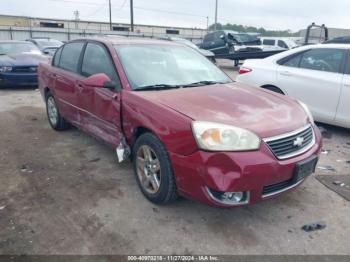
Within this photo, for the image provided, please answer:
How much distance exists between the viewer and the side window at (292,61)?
233 inches

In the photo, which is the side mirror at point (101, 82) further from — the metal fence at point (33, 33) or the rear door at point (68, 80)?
the metal fence at point (33, 33)

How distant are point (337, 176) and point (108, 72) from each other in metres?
3.02

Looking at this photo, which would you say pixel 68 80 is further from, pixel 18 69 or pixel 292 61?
pixel 18 69

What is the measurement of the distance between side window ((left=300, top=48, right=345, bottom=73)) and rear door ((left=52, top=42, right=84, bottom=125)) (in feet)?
12.3

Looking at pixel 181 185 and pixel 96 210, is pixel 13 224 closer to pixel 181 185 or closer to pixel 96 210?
pixel 96 210

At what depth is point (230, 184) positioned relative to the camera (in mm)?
2650

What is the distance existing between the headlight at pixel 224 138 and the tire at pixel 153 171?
0.44 m

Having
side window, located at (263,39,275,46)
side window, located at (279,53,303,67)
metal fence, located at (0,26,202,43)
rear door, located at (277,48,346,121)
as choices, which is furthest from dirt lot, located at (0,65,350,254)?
metal fence, located at (0,26,202,43)

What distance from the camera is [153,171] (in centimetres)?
328

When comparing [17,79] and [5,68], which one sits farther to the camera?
[17,79]

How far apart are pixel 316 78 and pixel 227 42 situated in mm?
11720

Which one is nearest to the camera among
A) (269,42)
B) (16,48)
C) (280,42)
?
(16,48)

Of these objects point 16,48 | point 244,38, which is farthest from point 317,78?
point 244,38

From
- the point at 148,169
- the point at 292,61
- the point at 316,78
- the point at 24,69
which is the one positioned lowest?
the point at 148,169
